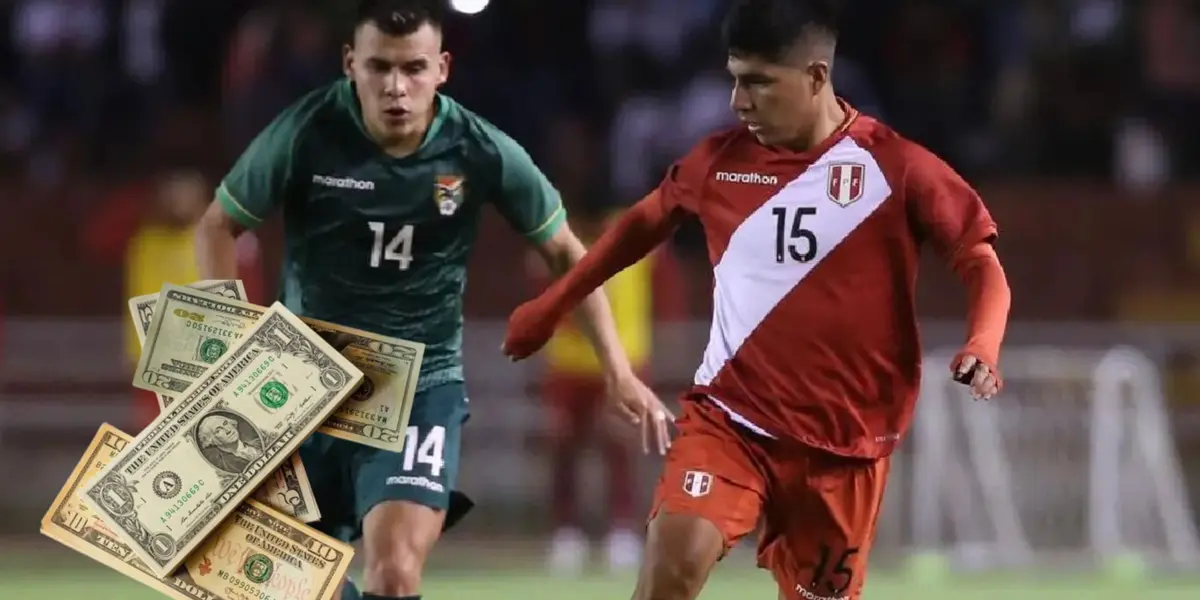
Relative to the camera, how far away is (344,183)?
640 centimetres

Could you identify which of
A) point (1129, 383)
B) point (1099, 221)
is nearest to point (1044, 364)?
point (1129, 383)

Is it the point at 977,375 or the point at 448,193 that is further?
the point at 448,193

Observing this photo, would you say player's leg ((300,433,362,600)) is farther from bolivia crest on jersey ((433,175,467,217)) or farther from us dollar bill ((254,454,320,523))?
bolivia crest on jersey ((433,175,467,217))

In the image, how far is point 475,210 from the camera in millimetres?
6574

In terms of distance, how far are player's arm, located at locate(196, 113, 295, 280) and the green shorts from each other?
0.67 metres

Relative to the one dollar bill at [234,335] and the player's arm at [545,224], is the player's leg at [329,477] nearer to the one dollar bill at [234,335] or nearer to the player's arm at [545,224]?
the one dollar bill at [234,335]

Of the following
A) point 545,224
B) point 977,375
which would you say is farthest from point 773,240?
point 545,224

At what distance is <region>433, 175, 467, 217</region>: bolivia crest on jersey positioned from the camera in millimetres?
6457

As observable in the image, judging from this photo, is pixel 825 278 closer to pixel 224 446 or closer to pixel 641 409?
pixel 641 409

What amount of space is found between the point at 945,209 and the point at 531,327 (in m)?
1.23

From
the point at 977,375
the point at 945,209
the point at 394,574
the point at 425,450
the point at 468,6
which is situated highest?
the point at 468,6

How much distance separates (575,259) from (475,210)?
378mm

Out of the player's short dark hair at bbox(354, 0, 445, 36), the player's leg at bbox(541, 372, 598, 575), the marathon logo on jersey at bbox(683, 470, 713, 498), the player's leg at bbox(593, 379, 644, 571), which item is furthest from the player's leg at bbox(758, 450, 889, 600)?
the player's leg at bbox(541, 372, 598, 575)

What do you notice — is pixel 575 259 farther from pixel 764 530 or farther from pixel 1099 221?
pixel 1099 221
